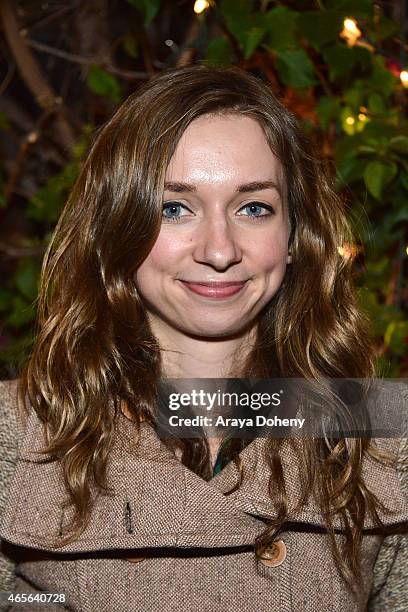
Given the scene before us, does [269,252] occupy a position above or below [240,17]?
below

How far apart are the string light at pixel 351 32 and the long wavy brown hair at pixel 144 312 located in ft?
1.45

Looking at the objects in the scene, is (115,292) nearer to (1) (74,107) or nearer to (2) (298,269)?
(2) (298,269)

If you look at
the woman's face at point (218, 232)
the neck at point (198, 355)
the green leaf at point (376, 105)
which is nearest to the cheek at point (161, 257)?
the woman's face at point (218, 232)

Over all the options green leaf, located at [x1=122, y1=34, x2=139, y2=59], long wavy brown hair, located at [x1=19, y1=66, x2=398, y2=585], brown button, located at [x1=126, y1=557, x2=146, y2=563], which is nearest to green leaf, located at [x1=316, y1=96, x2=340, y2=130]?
long wavy brown hair, located at [x1=19, y1=66, x2=398, y2=585]

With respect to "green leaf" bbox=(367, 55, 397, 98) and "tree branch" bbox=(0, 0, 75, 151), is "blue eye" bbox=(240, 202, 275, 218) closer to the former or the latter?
"green leaf" bbox=(367, 55, 397, 98)

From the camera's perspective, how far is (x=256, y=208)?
1.24m

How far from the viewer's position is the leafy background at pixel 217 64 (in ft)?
5.34

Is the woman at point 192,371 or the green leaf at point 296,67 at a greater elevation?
the green leaf at point 296,67

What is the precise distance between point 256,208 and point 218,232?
100 millimetres

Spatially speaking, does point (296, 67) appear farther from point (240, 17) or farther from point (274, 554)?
point (274, 554)

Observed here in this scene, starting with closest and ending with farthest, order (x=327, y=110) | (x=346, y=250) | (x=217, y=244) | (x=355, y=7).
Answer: (x=217, y=244), (x=346, y=250), (x=355, y=7), (x=327, y=110)

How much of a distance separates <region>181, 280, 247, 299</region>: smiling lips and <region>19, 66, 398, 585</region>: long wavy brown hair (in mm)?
94

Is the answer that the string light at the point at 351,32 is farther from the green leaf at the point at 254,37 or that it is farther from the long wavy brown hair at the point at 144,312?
the long wavy brown hair at the point at 144,312

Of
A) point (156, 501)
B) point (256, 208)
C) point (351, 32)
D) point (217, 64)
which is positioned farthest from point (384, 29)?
point (156, 501)
